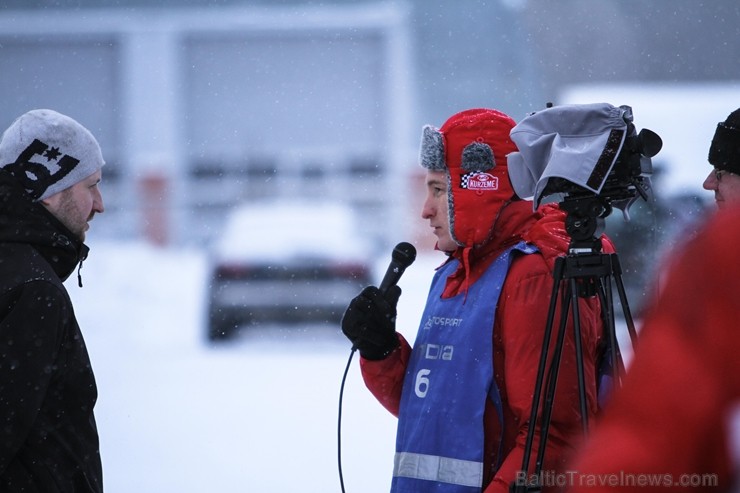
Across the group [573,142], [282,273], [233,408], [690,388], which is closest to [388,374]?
[573,142]

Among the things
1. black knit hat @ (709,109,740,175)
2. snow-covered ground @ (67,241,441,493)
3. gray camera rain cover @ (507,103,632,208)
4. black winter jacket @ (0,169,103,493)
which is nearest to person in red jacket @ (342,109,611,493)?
gray camera rain cover @ (507,103,632,208)

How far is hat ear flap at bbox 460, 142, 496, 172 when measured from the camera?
1.91m

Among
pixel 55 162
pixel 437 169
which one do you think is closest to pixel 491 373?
pixel 437 169

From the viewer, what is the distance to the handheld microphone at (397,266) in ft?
6.56

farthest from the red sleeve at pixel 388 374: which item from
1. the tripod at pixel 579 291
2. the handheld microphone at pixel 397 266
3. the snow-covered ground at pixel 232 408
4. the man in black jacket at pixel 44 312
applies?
the snow-covered ground at pixel 232 408

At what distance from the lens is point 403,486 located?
185 centimetres

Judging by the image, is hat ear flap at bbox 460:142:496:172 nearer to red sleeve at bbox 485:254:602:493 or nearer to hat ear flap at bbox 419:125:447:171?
hat ear flap at bbox 419:125:447:171

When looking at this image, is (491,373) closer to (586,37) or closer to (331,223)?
(586,37)

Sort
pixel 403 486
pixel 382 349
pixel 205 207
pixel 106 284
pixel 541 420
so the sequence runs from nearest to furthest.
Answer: pixel 541 420 < pixel 403 486 < pixel 382 349 < pixel 106 284 < pixel 205 207

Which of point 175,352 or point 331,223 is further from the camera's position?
point 331,223

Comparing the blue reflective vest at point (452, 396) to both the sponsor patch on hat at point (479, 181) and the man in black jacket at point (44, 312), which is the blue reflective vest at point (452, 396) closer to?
the sponsor patch on hat at point (479, 181)

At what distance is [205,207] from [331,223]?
785cm

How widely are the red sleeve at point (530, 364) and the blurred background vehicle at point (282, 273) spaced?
17.6ft

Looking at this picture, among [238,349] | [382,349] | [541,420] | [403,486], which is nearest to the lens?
[541,420]
